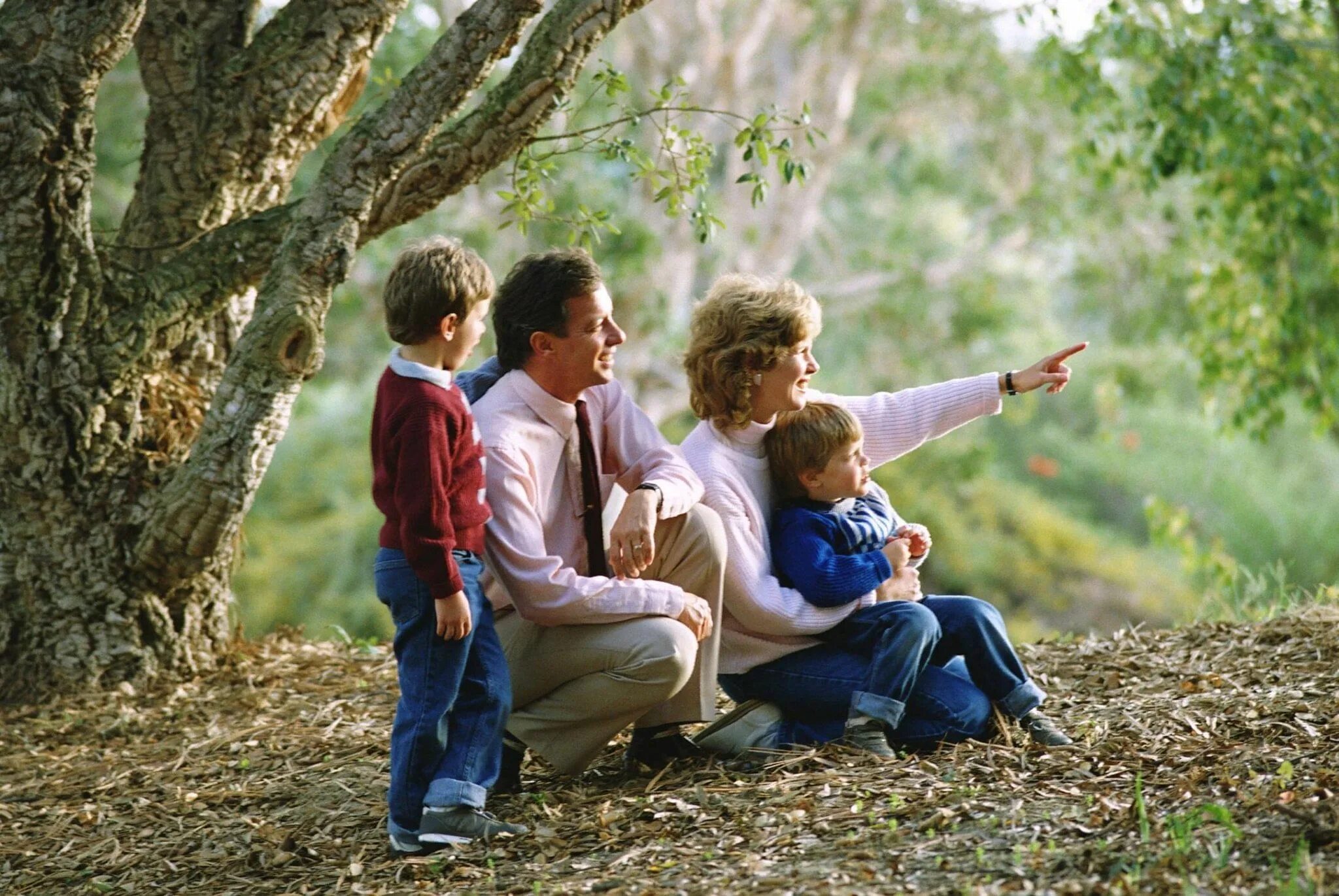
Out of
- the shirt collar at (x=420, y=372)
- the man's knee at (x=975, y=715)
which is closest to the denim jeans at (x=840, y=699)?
the man's knee at (x=975, y=715)

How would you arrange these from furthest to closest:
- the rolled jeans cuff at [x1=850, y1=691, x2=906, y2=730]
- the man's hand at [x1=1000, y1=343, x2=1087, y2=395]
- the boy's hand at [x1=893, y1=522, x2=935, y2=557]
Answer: the man's hand at [x1=1000, y1=343, x2=1087, y2=395] → the boy's hand at [x1=893, y1=522, x2=935, y2=557] → the rolled jeans cuff at [x1=850, y1=691, x2=906, y2=730]

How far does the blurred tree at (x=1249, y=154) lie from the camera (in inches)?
269

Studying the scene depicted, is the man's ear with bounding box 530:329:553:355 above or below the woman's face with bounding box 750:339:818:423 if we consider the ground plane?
above

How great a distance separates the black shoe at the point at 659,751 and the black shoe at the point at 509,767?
291 millimetres

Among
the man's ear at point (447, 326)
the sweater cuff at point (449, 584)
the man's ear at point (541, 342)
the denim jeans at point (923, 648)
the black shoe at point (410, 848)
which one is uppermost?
the man's ear at point (447, 326)

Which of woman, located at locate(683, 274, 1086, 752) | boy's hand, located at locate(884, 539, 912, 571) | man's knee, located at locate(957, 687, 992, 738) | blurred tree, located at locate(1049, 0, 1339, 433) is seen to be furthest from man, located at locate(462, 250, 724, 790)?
blurred tree, located at locate(1049, 0, 1339, 433)

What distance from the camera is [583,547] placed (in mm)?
3553

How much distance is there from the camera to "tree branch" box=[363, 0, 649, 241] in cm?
400

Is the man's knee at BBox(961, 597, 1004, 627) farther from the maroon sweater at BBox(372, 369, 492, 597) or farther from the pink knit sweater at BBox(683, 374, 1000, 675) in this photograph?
the maroon sweater at BBox(372, 369, 492, 597)

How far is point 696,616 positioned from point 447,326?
0.93m

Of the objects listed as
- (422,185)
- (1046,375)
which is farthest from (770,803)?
(422,185)

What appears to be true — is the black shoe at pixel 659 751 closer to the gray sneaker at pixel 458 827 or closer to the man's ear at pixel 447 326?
the gray sneaker at pixel 458 827

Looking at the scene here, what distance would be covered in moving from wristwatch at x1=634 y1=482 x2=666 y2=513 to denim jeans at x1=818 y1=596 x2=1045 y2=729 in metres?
0.61

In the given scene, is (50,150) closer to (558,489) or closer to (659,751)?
(558,489)
